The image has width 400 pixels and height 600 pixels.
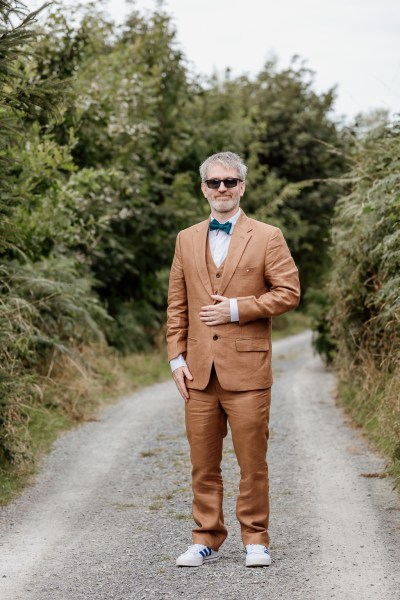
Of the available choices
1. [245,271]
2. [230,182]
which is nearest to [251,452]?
[245,271]

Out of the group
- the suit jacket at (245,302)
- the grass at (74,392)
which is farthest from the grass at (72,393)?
the suit jacket at (245,302)

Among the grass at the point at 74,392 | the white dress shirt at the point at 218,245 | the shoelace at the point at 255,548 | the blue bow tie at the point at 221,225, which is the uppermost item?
the blue bow tie at the point at 221,225

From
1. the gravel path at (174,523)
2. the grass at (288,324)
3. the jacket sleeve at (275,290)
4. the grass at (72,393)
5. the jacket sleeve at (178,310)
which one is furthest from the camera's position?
the grass at (288,324)

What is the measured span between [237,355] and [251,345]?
10 centimetres

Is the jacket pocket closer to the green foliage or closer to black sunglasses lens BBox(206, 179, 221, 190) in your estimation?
black sunglasses lens BBox(206, 179, 221, 190)

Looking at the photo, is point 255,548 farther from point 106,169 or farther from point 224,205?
point 106,169

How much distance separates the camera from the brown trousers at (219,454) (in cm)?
530

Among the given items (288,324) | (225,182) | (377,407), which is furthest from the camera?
(288,324)

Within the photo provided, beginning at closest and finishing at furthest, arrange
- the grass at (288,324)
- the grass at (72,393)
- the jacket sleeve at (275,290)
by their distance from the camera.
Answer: the jacket sleeve at (275,290) → the grass at (72,393) → the grass at (288,324)

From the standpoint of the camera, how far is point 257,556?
5281 mm

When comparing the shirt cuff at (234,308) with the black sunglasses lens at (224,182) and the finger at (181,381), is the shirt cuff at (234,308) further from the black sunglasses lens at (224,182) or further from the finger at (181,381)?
the black sunglasses lens at (224,182)

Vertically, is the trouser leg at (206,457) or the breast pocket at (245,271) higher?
the breast pocket at (245,271)

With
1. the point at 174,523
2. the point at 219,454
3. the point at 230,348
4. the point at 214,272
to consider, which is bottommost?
the point at 174,523

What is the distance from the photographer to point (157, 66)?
19406 mm
